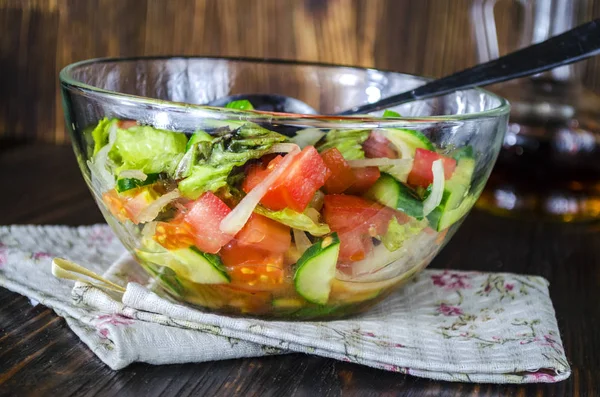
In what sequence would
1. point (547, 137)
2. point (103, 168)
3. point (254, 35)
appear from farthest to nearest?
point (254, 35) < point (547, 137) < point (103, 168)

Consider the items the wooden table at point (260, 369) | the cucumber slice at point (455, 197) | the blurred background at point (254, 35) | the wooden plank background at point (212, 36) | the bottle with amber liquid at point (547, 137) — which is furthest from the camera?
the wooden plank background at point (212, 36)

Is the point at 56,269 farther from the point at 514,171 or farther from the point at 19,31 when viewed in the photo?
the point at 19,31

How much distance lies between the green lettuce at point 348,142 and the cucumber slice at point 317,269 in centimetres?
8

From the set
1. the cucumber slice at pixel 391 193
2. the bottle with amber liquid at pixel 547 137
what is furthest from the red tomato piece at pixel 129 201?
the bottle with amber liquid at pixel 547 137

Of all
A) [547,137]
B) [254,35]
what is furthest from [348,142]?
[254,35]

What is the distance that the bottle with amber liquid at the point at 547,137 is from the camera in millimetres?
1429

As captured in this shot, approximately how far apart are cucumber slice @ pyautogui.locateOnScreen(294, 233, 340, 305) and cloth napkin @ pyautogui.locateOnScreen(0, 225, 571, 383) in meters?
0.04

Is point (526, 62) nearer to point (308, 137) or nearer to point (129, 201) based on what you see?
point (308, 137)

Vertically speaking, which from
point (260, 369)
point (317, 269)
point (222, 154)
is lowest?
point (260, 369)

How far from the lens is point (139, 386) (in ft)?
2.17

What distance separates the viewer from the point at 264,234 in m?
0.70

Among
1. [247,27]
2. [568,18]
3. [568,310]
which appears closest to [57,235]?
[568,310]

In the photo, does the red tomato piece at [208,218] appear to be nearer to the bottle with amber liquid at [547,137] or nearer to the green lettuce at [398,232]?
the green lettuce at [398,232]

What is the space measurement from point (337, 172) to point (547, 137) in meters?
0.86
